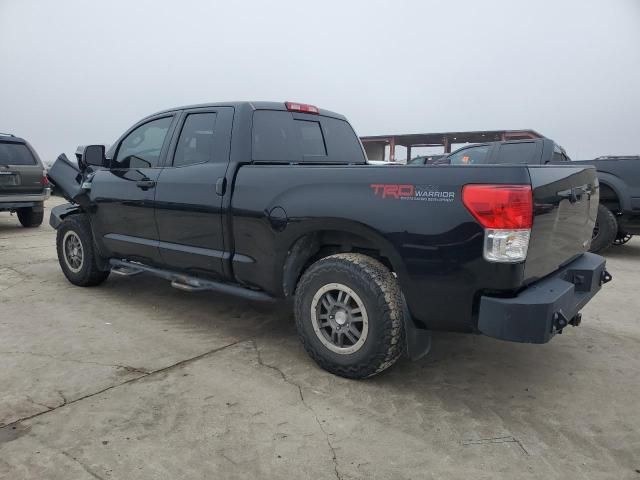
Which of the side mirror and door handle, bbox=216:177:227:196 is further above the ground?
the side mirror

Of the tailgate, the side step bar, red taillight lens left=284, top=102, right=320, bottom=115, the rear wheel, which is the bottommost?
the rear wheel

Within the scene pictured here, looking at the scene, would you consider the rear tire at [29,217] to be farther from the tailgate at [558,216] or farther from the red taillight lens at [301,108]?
the tailgate at [558,216]

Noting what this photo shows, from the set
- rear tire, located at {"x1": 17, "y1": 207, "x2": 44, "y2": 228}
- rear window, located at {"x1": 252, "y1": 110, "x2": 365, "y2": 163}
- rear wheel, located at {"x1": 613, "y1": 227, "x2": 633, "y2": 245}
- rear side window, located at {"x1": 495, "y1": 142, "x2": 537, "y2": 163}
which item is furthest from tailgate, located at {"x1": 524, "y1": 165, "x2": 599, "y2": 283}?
rear tire, located at {"x1": 17, "y1": 207, "x2": 44, "y2": 228}

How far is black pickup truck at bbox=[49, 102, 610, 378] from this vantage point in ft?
8.32

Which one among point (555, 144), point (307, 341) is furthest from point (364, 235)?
point (555, 144)

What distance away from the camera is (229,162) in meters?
3.67

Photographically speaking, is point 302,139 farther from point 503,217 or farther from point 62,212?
point 62,212

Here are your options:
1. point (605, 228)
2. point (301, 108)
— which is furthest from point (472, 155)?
point (301, 108)

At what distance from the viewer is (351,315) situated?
3043mm

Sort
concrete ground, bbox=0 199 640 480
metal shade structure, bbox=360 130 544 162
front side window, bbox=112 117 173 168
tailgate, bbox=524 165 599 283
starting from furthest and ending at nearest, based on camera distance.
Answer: metal shade structure, bbox=360 130 544 162
front side window, bbox=112 117 173 168
tailgate, bbox=524 165 599 283
concrete ground, bbox=0 199 640 480

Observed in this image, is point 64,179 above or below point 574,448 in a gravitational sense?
above

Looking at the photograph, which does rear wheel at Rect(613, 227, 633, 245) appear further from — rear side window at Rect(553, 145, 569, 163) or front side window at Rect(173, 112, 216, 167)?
front side window at Rect(173, 112, 216, 167)

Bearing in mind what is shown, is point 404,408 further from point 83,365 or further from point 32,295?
point 32,295

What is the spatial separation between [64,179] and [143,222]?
180cm
